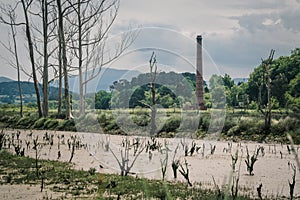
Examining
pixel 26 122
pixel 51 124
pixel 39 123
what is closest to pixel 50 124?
pixel 51 124

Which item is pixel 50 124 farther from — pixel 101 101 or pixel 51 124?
pixel 101 101

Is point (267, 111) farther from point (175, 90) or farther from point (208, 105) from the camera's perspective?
point (175, 90)

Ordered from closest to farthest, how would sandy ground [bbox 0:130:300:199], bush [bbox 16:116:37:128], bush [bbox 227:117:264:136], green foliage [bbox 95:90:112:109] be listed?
sandy ground [bbox 0:130:300:199] → bush [bbox 227:117:264:136] → green foliage [bbox 95:90:112:109] → bush [bbox 16:116:37:128]

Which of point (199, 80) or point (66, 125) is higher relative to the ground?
point (199, 80)

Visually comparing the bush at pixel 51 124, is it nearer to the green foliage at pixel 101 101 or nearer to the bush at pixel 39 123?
the bush at pixel 39 123

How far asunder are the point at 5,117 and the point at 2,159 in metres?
19.4

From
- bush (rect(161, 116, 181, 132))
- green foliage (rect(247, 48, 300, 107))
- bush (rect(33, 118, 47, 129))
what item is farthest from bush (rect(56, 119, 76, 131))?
green foliage (rect(247, 48, 300, 107))

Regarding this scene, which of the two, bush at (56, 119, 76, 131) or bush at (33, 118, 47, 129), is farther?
bush at (33, 118, 47, 129)

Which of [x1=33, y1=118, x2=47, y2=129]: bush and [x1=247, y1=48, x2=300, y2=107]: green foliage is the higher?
[x1=247, y1=48, x2=300, y2=107]: green foliage

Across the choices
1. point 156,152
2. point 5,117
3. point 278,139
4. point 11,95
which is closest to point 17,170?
point 156,152

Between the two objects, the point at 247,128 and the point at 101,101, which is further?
the point at 101,101

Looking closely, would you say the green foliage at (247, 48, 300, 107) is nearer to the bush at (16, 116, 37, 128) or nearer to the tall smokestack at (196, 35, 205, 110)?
the bush at (16, 116, 37, 128)

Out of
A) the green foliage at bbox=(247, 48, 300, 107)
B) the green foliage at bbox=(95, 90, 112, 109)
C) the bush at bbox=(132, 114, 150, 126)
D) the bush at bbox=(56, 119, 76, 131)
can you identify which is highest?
the green foliage at bbox=(247, 48, 300, 107)

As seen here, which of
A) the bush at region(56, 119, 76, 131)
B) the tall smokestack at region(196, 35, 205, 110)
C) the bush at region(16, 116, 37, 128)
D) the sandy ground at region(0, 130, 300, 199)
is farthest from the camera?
the bush at region(16, 116, 37, 128)
